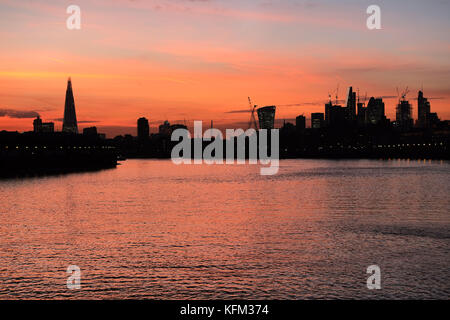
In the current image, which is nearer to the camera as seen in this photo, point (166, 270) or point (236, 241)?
point (166, 270)

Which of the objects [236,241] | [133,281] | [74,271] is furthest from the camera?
[236,241]

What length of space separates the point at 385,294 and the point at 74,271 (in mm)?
16794

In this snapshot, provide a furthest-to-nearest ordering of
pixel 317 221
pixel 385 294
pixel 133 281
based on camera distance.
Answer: pixel 317 221, pixel 133 281, pixel 385 294

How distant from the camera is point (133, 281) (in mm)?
28391

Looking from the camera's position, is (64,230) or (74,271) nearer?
(74,271)
